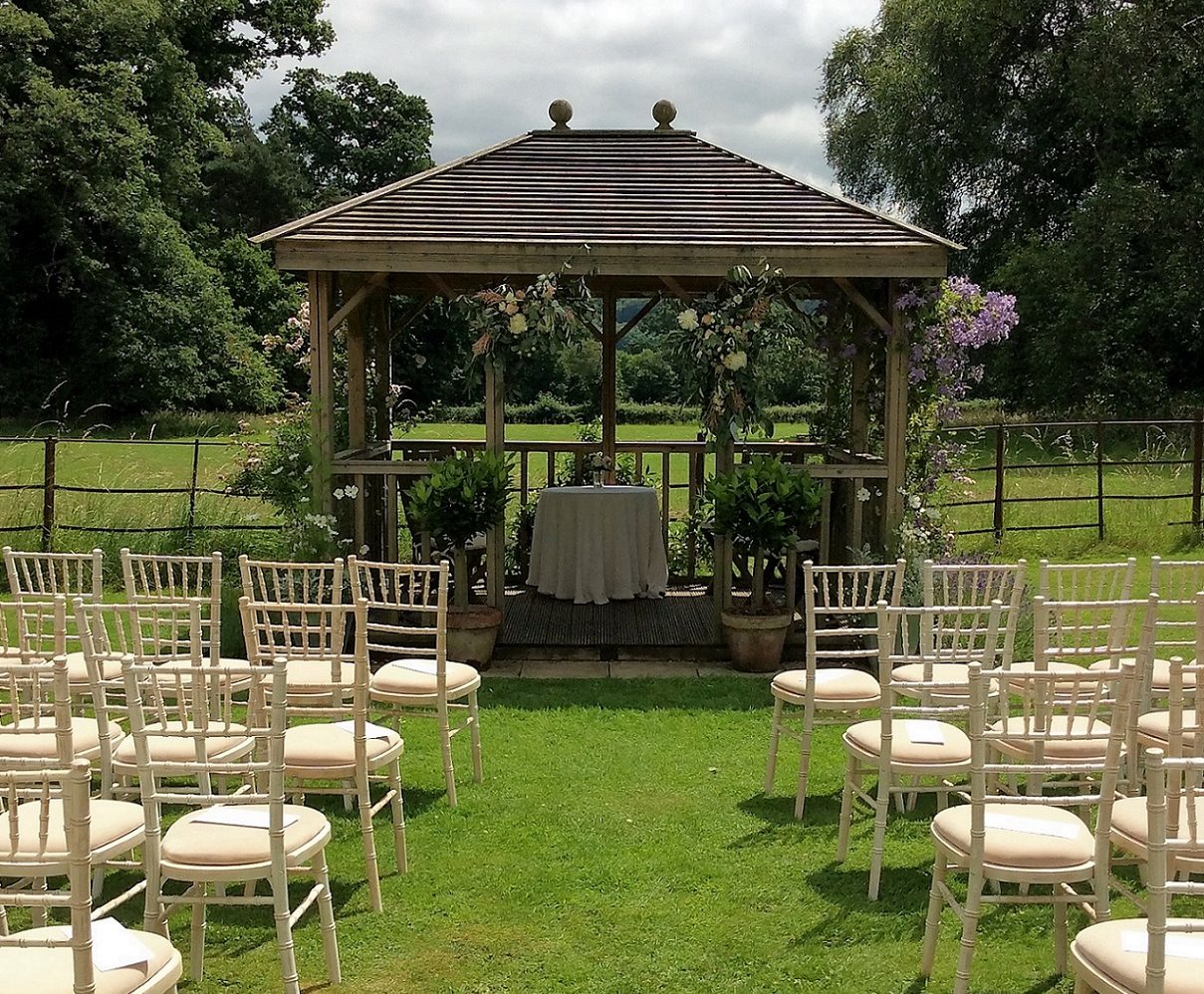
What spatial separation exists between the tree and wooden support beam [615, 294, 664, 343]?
28.6 metres

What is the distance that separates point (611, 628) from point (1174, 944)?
6.15 metres

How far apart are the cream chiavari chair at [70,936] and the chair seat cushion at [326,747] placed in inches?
52.3

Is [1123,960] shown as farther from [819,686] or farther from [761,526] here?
[761,526]

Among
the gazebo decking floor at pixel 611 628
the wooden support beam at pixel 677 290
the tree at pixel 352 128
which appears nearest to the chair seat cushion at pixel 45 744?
the gazebo decking floor at pixel 611 628

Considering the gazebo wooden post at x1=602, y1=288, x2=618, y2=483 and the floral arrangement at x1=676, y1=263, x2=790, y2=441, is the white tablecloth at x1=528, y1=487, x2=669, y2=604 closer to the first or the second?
the gazebo wooden post at x1=602, y1=288, x2=618, y2=483

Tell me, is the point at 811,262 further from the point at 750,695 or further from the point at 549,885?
the point at 549,885

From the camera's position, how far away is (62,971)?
8.70 ft

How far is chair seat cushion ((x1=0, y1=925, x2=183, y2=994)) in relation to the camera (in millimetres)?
2590

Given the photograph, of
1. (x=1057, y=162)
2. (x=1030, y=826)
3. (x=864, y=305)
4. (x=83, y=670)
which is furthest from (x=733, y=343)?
(x=1057, y=162)

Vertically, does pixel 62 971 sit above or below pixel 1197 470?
below

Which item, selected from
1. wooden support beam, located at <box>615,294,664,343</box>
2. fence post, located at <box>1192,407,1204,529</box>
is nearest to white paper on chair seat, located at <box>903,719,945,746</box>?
wooden support beam, located at <box>615,294,664,343</box>

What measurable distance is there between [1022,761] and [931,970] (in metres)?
1.07

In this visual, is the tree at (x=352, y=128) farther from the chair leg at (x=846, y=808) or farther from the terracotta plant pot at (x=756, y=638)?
the chair leg at (x=846, y=808)

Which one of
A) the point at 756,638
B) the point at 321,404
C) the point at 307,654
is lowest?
the point at 756,638
